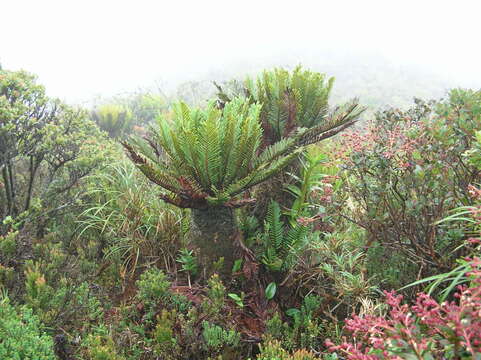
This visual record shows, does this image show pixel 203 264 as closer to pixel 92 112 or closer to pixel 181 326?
pixel 181 326

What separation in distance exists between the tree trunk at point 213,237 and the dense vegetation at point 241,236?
0.01m

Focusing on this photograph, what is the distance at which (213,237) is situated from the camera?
281cm

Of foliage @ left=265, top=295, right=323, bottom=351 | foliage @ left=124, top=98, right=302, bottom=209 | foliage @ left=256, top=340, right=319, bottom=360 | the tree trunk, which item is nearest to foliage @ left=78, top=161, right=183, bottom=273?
the tree trunk

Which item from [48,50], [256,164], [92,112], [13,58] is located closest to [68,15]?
[48,50]

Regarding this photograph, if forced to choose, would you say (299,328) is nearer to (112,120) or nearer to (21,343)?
(21,343)

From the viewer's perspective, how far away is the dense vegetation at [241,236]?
A: 2.28 meters

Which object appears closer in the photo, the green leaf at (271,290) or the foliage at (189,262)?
the green leaf at (271,290)

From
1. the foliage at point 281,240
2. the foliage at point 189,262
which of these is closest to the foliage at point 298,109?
the foliage at point 281,240

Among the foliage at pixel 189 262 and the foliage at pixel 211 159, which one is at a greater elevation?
the foliage at pixel 211 159

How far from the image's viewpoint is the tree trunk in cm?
277

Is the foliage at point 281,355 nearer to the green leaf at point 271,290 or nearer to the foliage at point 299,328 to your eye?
the foliage at point 299,328

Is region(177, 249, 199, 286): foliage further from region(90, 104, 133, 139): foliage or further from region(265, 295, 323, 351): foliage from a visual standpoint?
region(90, 104, 133, 139): foliage

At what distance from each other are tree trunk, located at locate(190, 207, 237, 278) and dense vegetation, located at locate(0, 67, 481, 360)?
1 cm

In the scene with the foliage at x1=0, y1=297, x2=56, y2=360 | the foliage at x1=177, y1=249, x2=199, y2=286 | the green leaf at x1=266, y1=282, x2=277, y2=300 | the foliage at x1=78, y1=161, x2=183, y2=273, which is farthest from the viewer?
the foliage at x1=78, y1=161, x2=183, y2=273
